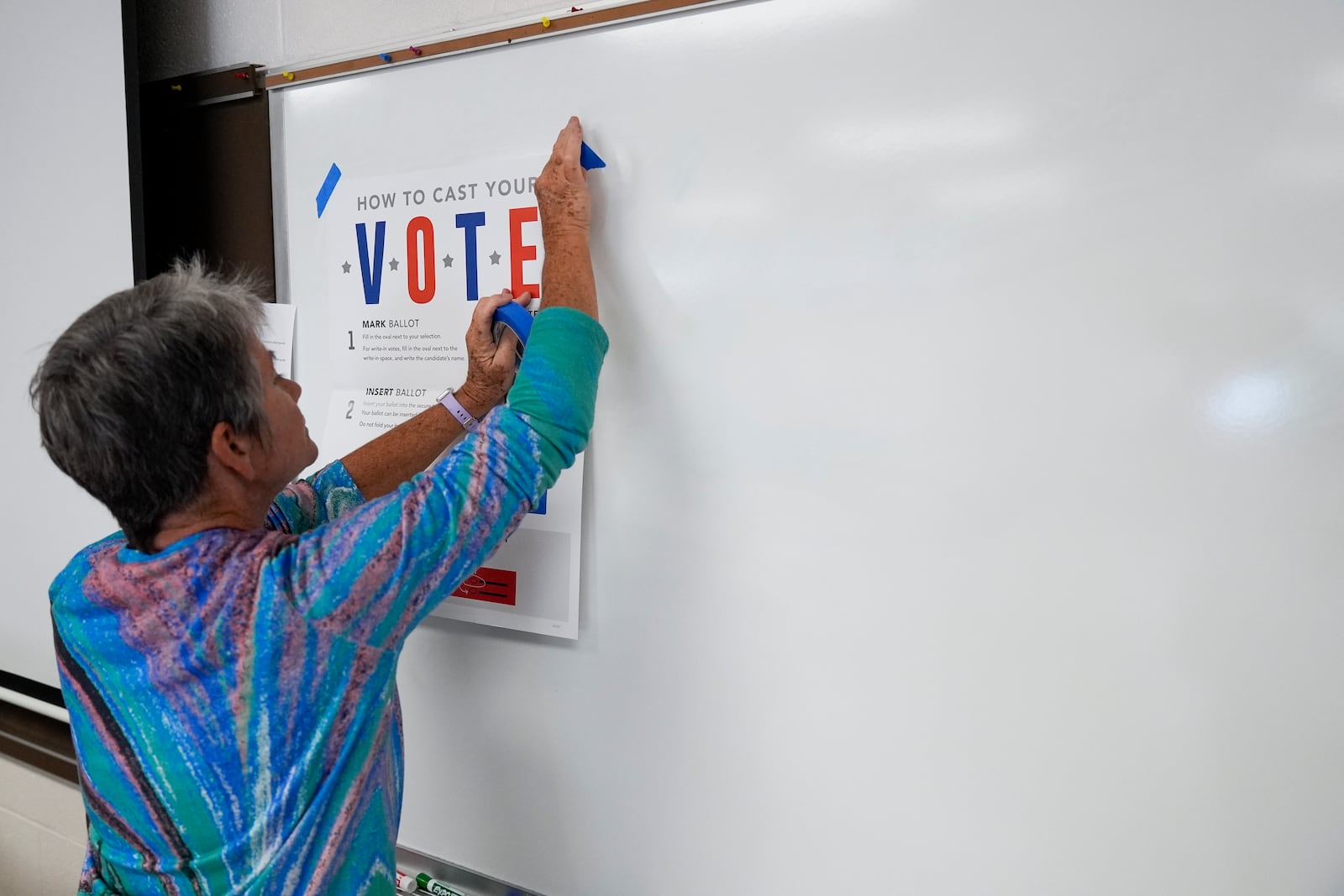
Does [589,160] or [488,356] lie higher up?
[589,160]

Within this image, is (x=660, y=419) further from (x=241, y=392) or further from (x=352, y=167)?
(x=352, y=167)

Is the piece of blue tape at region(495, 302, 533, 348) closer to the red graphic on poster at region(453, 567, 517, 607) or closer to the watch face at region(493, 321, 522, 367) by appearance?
the watch face at region(493, 321, 522, 367)

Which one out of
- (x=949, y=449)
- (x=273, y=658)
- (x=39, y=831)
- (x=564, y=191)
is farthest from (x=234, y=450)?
(x=39, y=831)

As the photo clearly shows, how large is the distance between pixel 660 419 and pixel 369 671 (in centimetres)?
40

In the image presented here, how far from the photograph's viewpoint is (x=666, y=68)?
2.80ft

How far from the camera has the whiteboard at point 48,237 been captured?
121 centimetres

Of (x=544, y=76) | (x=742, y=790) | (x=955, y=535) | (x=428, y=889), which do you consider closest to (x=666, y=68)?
(x=544, y=76)

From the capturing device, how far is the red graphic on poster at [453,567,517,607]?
1.00 metres

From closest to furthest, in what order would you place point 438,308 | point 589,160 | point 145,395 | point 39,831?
point 145,395 → point 589,160 → point 438,308 → point 39,831

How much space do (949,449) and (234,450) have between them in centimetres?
67

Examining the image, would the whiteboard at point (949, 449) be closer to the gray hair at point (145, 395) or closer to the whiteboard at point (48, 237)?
the gray hair at point (145, 395)

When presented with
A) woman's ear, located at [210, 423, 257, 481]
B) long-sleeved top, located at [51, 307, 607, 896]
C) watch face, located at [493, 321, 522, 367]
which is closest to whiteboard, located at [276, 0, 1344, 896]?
watch face, located at [493, 321, 522, 367]

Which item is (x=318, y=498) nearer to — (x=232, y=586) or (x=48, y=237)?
(x=232, y=586)

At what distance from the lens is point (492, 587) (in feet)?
3.32
